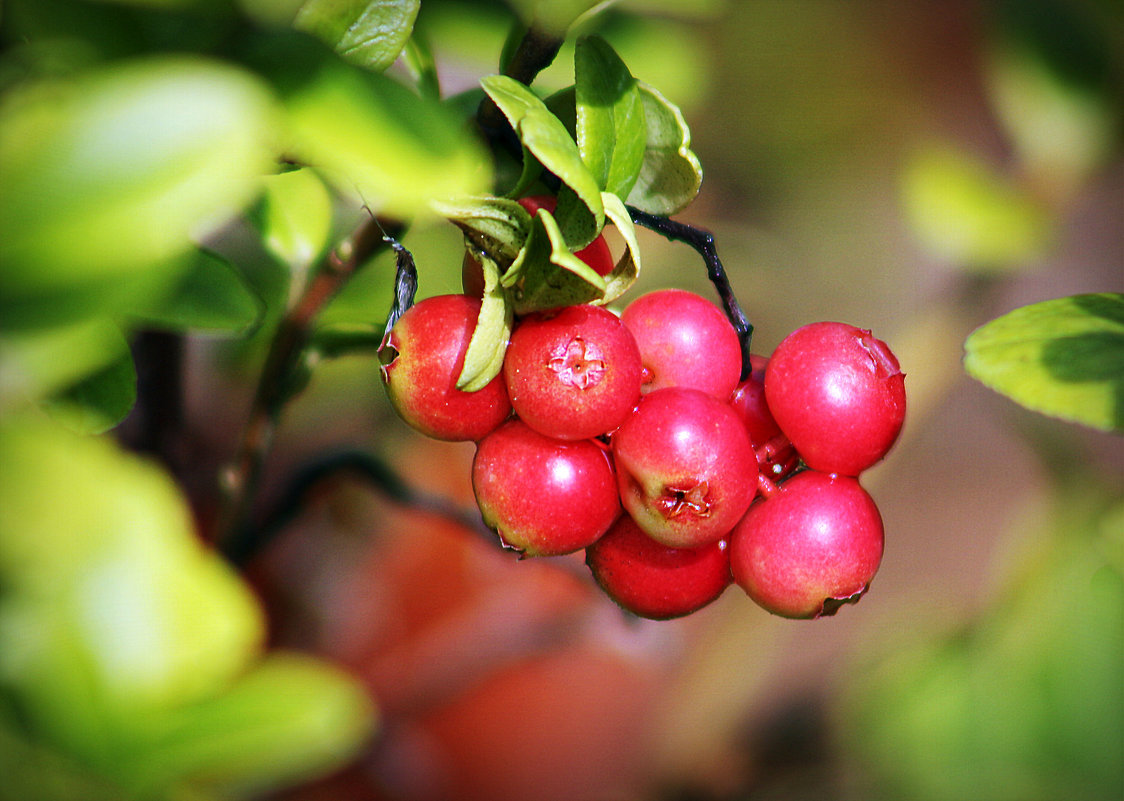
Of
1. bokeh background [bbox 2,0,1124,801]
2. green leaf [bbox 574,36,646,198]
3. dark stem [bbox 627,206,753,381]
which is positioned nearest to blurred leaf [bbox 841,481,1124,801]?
bokeh background [bbox 2,0,1124,801]

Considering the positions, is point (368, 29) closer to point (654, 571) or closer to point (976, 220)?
point (654, 571)

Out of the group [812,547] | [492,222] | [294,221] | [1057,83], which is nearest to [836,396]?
[812,547]

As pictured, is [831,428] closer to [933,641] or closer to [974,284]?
[933,641]

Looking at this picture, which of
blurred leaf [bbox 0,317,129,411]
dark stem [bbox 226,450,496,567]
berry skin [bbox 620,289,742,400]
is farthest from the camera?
dark stem [bbox 226,450,496,567]

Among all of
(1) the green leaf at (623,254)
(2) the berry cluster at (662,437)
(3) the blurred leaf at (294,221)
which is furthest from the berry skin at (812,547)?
(3) the blurred leaf at (294,221)

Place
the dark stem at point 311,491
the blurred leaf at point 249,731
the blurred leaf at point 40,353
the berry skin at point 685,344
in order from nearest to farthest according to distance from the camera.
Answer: the blurred leaf at point 40,353 → the blurred leaf at point 249,731 → the berry skin at point 685,344 → the dark stem at point 311,491

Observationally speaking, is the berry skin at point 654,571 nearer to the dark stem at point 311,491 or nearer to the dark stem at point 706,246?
the dark stem at point 706,246

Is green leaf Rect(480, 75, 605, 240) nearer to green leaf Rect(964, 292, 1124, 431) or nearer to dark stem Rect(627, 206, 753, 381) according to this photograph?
dark stem Rect(627, 206, 753, 381)
